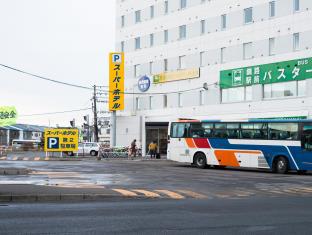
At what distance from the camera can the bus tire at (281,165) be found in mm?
30219

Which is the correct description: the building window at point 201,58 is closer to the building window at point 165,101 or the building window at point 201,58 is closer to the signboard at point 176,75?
the signboard at point 176,75

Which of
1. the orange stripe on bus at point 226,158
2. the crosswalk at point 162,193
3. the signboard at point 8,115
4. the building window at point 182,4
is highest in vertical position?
the building window at point 182,4

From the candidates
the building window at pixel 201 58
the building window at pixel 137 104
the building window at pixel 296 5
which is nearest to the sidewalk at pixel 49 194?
the building window at pixel 296 5

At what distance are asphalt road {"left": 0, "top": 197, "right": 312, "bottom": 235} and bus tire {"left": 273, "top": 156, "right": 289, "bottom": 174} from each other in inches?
625

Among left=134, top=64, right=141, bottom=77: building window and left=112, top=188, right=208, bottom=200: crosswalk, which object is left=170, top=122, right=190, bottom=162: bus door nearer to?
left=112, top=188, right=208, bottom=200: crosswalk

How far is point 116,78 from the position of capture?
179ft

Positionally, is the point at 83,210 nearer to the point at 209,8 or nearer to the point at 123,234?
the point at 123,234

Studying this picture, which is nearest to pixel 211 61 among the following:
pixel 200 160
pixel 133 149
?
pixel 133 149

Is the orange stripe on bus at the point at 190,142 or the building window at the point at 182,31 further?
the building window at the point at 182,31

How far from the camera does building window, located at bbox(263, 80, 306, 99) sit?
4053cm

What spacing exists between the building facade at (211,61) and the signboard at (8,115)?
12.2 metres

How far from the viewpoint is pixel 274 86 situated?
1679 inches

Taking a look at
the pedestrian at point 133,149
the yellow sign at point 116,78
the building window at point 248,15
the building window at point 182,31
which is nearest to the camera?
the building window at point 248,15

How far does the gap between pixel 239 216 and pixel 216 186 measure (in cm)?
885
